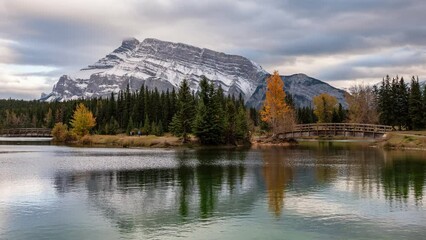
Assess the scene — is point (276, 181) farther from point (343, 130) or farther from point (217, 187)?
point (343, 130)

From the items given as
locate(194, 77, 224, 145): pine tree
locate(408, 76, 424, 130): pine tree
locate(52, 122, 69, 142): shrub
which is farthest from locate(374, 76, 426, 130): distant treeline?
locate(52, 122, 69, 142): shrub

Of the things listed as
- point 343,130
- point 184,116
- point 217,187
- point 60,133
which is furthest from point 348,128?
point 60,133

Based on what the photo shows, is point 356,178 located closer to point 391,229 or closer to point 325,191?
point 325,191

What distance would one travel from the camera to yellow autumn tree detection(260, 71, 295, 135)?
110062 mm

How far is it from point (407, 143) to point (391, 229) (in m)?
66.5

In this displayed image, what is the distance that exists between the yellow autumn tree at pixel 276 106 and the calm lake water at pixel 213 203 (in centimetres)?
5802

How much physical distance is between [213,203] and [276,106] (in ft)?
267

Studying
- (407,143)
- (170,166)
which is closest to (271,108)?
(407,143)

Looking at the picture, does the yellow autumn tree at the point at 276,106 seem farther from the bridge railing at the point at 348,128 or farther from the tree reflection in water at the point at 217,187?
the tree reflection in water at the point at 217,187

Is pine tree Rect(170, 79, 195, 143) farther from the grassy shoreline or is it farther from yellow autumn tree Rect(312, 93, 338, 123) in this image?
yellow autumn tree Rect(312, 93, 338, 123)

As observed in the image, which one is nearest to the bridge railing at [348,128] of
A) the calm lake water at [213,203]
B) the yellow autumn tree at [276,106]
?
Result: the yellow autumn tree at [276,106]

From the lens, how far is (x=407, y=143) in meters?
84.4

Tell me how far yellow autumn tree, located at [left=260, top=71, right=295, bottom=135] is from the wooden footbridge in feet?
7.42

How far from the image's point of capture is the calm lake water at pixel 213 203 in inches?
924
